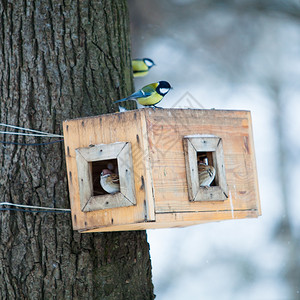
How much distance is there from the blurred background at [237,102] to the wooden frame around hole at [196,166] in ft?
15.7

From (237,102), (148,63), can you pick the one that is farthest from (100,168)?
(237,102)

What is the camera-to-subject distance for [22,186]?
3.01m

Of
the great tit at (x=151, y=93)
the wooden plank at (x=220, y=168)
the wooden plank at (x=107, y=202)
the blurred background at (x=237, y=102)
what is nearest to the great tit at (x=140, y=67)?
the blurred background at (x=237, y=102)

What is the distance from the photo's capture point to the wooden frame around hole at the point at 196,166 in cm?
281

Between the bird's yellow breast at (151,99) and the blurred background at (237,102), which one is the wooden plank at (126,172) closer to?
the bird's yellow breast at (151,99)

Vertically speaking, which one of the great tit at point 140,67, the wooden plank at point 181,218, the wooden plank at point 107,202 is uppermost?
the great tit at point 140,67

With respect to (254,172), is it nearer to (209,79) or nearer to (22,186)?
(22,186)

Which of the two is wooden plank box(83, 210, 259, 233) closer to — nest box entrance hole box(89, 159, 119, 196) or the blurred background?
nest box entrance hole box(89, 159, 119, 196)

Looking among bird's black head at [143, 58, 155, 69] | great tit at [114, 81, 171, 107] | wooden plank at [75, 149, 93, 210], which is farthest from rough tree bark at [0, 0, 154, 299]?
bird's black head at [143, 58, 155, 69]

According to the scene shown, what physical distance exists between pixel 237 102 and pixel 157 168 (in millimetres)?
5422

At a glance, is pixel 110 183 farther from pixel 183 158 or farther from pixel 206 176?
pixel 206 176

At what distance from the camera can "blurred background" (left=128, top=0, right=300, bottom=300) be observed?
7.87 m

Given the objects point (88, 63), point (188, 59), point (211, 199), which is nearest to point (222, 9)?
point (188, 59)

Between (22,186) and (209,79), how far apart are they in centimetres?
549
